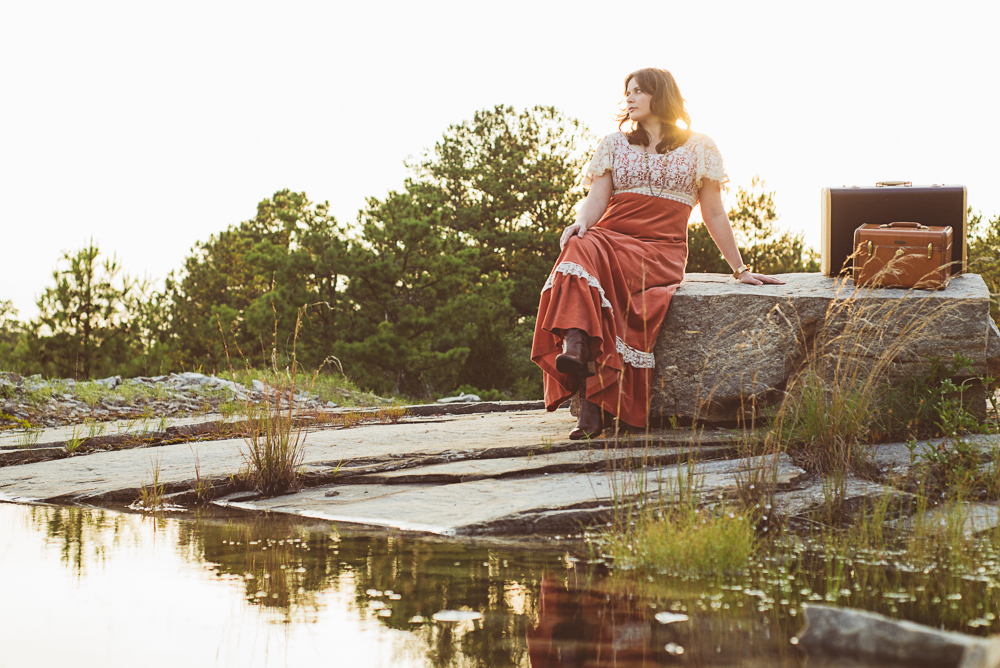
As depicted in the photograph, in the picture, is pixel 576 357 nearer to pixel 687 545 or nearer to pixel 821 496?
pixel 821 496

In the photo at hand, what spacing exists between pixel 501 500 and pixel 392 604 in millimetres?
1195

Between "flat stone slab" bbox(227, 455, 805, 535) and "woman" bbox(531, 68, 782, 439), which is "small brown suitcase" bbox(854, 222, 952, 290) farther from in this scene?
"flat stone slab" bbox(227, 455, 805, 535)

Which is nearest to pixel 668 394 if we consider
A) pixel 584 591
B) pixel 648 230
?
pixel 648 230

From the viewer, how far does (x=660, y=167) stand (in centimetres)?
468

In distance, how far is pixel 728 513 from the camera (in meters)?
2.54

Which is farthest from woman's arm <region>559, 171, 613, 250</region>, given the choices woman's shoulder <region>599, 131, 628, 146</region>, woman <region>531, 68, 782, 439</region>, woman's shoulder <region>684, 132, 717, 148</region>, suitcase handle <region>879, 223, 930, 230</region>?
suitcase handle <region>879, 223, 930, 230</region>

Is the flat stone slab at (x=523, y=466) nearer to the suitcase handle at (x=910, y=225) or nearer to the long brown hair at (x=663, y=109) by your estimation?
the suitcase handle at (x=910, y=225)

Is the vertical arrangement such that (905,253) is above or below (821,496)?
above

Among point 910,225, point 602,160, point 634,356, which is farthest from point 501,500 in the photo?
point 910,225

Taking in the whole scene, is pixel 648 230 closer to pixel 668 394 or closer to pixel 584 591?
pixel 668 394

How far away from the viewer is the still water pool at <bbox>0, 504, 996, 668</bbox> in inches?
66.1

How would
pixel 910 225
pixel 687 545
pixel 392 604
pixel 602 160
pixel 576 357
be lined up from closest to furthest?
Result: 1. pixel 392 604
2. pixel 687 545
3. pixel 576 357
4. pixel 910 225
5. pixel 602 160

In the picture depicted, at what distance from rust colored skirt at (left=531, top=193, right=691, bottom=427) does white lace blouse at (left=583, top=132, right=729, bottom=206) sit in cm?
7

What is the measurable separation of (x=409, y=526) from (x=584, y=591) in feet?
3.13
